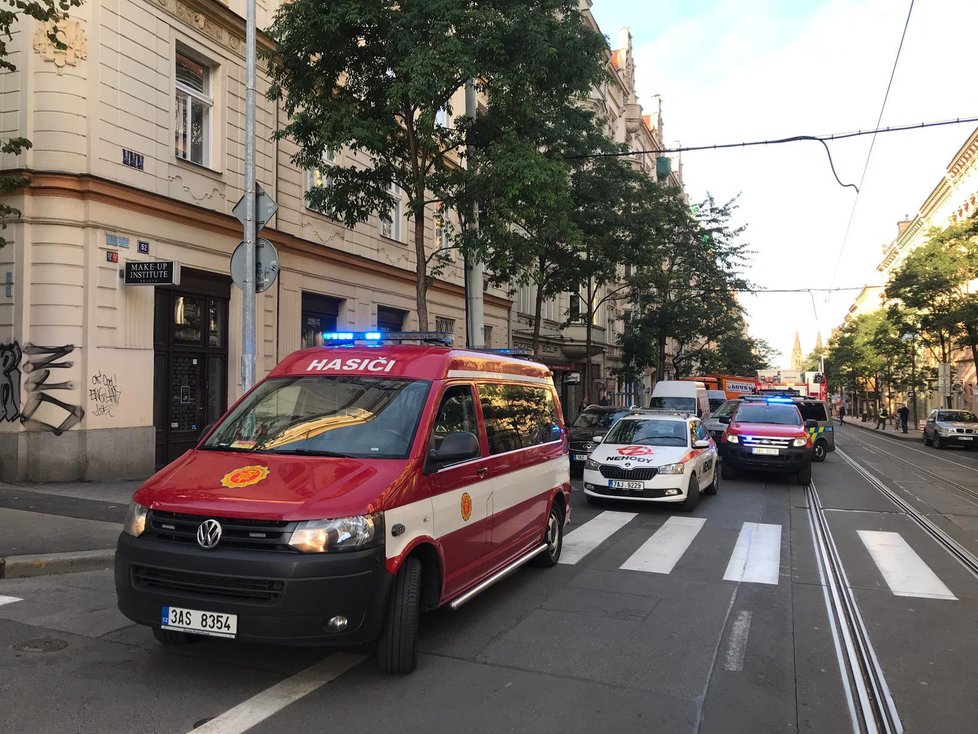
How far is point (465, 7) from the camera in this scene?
11828 mm

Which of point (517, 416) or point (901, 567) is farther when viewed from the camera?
point (901, 567)

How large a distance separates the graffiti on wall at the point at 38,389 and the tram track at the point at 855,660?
1092 centimetres

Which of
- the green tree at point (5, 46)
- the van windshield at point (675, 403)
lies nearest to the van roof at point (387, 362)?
the green tree at point (5, 46)

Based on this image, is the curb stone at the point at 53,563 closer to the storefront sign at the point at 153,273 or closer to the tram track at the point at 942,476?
the storefront sign at the point at 153,273

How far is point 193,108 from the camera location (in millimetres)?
14648

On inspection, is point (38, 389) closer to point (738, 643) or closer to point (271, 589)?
point (271, 589)

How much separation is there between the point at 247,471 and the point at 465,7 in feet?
31.8

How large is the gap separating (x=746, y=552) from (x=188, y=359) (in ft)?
35.0

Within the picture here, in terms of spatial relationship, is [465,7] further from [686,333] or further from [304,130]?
[686,333]

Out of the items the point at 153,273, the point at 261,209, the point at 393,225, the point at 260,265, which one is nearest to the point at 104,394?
the point at 153,273

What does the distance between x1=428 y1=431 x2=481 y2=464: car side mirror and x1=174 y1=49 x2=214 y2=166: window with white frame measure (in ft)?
37.3

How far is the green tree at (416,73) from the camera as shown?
11102mm

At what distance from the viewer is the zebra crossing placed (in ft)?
24.4

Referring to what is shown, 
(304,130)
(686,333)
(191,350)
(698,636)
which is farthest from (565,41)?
(686,333)
